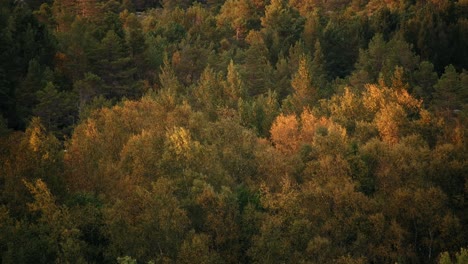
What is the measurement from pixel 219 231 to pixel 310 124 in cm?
2257

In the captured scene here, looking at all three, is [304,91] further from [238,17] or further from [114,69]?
[238,17]

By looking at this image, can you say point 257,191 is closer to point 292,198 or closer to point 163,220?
point 292,198

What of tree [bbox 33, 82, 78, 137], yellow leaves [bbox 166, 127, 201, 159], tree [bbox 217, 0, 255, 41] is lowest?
tree [bbox 217, 0, 255, 41]

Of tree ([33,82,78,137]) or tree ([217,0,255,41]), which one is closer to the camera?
tree ([33,82,78,137])

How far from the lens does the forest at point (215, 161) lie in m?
33.4

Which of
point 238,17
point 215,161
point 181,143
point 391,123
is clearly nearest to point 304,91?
point 391,123

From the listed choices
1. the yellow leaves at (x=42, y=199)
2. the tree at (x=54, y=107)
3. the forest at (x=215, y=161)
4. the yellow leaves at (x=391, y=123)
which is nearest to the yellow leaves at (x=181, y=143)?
the forest at (x=215, y=161)

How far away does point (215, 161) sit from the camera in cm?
4319

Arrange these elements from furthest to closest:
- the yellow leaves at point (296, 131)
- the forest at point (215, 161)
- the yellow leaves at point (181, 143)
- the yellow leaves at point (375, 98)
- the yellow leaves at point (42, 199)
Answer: the yellow leaves at point (375, 98) < the yellow leaves at point (296, 131) < the yellow leaves at point (181, 143) < the forest at point (215, 161) < the yellow leaves at point (42, 199)

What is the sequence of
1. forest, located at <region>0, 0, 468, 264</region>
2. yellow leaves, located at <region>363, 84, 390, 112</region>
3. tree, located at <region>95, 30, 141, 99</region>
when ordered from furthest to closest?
tree, located at <region>95, 30, 141, 99</region> → yellow leaves, located at <region>363, 84, 390, 112</region> → forest, located at <region>0, 0, 468, 264</region>

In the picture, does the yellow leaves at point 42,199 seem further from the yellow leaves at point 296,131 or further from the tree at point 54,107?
the yellow leaves at point 296,131

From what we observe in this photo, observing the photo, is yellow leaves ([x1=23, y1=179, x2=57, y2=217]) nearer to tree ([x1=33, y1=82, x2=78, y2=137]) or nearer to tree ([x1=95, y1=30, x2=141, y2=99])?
tree ([x1=33, y1=82, x2=78, y2=137])

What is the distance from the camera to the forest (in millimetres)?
33438

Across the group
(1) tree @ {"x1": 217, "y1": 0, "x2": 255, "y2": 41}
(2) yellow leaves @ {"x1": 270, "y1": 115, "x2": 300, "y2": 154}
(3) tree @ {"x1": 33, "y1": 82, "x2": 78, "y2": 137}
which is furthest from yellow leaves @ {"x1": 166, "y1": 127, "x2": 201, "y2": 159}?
(1) tree @ {"x1": 217, "y1": 0, "x2": 255, "y2": 41}
